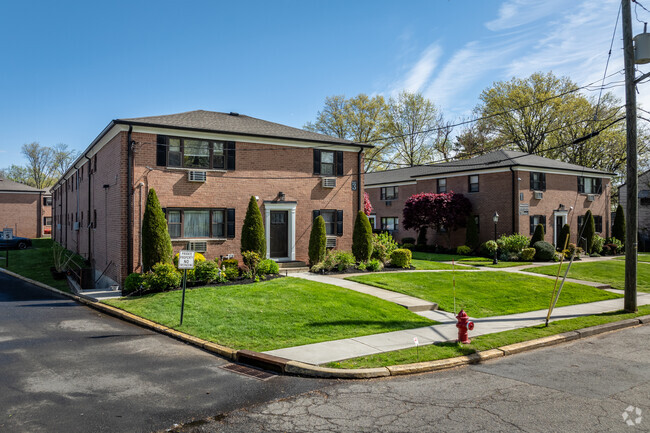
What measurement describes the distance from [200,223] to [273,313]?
26.0 ft

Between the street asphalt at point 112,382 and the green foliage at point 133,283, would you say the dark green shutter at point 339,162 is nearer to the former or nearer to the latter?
the green foliage at point 133,283

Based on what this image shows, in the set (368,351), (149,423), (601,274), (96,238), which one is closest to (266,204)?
(96,238)

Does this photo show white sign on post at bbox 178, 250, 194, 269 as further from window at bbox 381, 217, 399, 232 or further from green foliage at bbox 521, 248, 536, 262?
window at bbox 381, 217, 399, 232

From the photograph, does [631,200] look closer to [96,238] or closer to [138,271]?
[138,271]

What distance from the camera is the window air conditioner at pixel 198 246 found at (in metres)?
17.8

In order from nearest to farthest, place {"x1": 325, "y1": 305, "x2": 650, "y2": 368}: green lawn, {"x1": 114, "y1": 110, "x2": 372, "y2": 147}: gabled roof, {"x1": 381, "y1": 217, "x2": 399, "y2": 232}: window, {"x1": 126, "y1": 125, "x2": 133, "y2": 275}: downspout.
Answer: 1. {"x1": 325, "y1": 305, "x2": 650, "y2": 368}: green lawn
2. {"x1": 126, "y1": 125, "x2": 133, "y2": 275}: downspout
3. {"x1": 114, "y1": 110, "x2": 372, "y2": 147}: gabled roof
4. {"x1": 381, "y1": 217, "x2": 399, "y2": 232}: window

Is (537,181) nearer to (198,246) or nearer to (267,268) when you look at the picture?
(267,268)

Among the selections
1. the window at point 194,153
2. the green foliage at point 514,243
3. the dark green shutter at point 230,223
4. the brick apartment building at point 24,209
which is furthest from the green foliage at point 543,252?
the brick apartment building at point 24,209

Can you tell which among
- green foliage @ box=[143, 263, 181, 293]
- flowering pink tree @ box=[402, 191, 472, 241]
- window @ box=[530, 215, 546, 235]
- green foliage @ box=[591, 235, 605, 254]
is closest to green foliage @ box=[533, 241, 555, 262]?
window @ box=[530, 215, 546, 235]

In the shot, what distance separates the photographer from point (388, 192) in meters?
40.4

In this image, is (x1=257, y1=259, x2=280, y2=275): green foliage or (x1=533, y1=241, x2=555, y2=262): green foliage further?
(x1=533, y1=241, x2=555, y2=262): green foliage

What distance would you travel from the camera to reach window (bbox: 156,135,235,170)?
17.5 meters

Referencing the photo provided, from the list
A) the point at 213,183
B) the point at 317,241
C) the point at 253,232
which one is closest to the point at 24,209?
the point at 213,183

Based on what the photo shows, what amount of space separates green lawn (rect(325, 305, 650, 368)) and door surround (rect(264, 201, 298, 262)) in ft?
36.9
